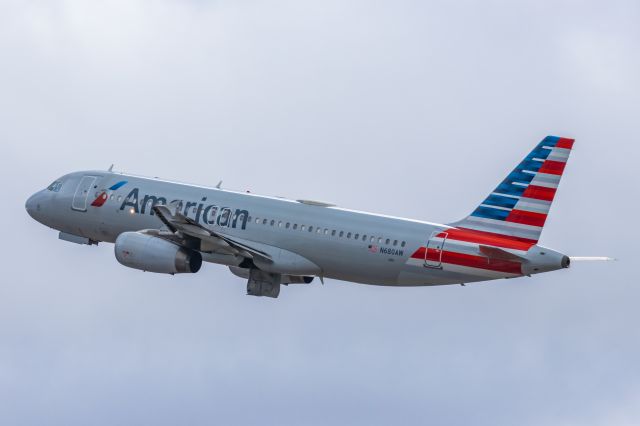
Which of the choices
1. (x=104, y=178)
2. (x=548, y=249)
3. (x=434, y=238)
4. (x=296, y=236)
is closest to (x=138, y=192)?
(x=104, y=178)

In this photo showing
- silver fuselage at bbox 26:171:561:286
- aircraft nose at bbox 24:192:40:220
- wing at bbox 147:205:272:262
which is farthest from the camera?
aircraft nose at bbox 24:192:40:220

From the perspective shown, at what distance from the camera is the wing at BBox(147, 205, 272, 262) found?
265 feet

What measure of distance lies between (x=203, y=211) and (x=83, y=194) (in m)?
7.90

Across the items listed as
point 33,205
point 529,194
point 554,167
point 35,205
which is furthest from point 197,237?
point 554,167

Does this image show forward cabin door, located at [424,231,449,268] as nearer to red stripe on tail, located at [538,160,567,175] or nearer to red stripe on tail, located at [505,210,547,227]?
red stripe on tail, located at [505,210,547,227]

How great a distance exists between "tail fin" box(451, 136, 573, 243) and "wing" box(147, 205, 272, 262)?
12112mm

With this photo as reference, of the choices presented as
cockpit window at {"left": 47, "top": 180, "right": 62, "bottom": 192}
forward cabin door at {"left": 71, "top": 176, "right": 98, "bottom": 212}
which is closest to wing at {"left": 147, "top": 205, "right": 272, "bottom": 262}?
forward cabin door at {"left": 71, "top": 176, "right": 98, "bottom": 212}

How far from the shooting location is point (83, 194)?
8881 cm

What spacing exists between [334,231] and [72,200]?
636 inches

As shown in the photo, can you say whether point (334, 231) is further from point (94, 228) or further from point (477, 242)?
point (94, 228)

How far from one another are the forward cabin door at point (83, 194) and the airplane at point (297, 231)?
75 millimetres

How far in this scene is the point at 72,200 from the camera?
292 feet

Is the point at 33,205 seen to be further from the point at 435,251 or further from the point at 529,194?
the point at 529,194

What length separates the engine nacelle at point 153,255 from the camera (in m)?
82.7
